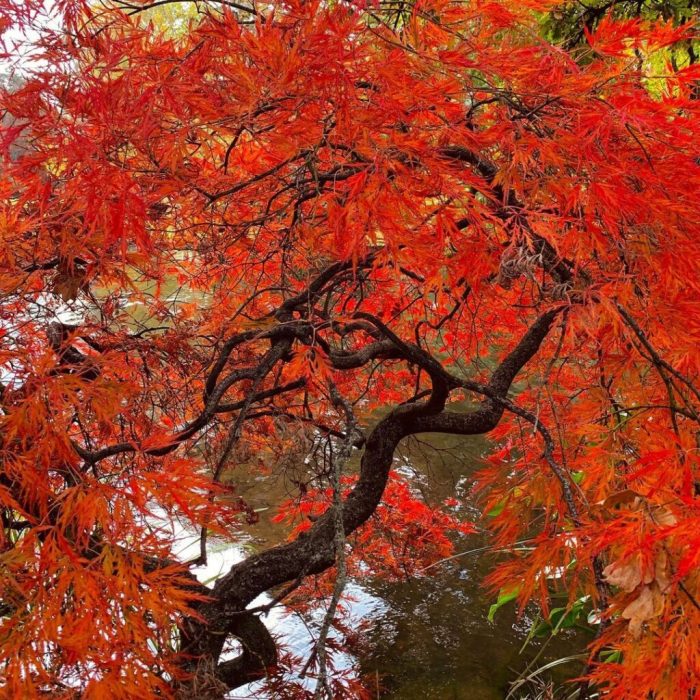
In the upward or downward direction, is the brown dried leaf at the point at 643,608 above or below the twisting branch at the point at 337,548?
below

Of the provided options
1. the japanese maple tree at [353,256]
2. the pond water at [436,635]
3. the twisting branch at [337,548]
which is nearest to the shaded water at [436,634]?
the pond water at [436,635]

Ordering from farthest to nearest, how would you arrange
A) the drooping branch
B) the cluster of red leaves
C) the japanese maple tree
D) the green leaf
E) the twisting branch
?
the cluster of red leaves → the green leaf → the drooping branch → the japanese maple tree → the twisting branch

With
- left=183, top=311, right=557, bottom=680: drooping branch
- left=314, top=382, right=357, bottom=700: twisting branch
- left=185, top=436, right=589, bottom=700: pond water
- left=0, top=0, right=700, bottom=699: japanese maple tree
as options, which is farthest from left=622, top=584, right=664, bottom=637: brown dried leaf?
left=185, top=436, right=589, bottom=700: pond water

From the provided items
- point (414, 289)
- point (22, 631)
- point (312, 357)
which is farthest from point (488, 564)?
point (22, 631)

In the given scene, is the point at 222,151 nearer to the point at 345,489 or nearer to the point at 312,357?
the point at 312,357

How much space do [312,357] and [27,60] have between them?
1.41m

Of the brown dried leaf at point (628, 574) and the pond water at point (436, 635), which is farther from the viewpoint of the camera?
the pond water at point (436, 635)

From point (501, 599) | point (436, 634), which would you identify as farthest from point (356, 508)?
point (436, 634)

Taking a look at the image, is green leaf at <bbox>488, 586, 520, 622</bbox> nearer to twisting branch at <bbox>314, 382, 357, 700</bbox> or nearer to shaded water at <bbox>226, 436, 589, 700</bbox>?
shaded water at <bbox>226, 436, 589, 700</bbox>

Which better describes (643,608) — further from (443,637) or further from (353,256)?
(443,637)

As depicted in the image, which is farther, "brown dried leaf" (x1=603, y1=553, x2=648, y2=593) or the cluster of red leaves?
the cluster of red leaves

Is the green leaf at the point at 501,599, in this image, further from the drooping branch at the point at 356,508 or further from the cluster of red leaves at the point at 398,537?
the drooping branch at the point at 356,508

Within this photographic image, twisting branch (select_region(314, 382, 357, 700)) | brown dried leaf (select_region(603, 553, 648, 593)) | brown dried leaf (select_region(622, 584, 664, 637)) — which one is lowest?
brown dried leaf (select_region(622, 584, 664, 637))

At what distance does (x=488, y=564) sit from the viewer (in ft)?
17.1
